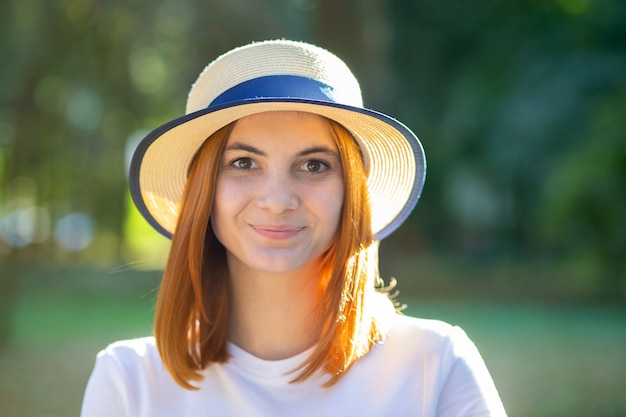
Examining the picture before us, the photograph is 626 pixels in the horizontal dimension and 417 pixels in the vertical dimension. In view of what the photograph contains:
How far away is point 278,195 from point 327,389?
53cm

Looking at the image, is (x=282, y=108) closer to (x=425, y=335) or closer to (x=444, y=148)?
(x=425, y=335)

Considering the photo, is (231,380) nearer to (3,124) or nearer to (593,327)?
(593,327)

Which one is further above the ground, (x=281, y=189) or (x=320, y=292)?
(x=281, y=189)

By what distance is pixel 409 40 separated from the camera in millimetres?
15555

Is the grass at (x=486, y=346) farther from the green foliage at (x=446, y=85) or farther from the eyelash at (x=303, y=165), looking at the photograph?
the eyelash at (x=303, y=165)

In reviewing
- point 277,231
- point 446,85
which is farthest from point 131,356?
point 446,85

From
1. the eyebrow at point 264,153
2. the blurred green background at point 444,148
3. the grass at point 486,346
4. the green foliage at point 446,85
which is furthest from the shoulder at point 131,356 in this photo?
the green foliage at point 446,85

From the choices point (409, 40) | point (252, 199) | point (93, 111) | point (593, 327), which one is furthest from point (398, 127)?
point (93, 111)

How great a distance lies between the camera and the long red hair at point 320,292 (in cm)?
220

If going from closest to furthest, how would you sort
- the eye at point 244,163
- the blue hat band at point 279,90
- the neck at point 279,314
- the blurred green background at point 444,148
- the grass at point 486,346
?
the blue hat band at point 279,90 → the eye at point 244,163 → the neck at point 279,314 → the grass at point 486,346 → the blurred green background at point 444,148

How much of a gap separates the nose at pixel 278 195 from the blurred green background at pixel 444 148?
16.9 ft

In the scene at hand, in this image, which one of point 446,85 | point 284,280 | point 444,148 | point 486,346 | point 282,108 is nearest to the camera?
point 282,108

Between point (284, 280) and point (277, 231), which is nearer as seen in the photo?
point (277, 231)

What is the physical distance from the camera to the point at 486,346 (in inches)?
370
